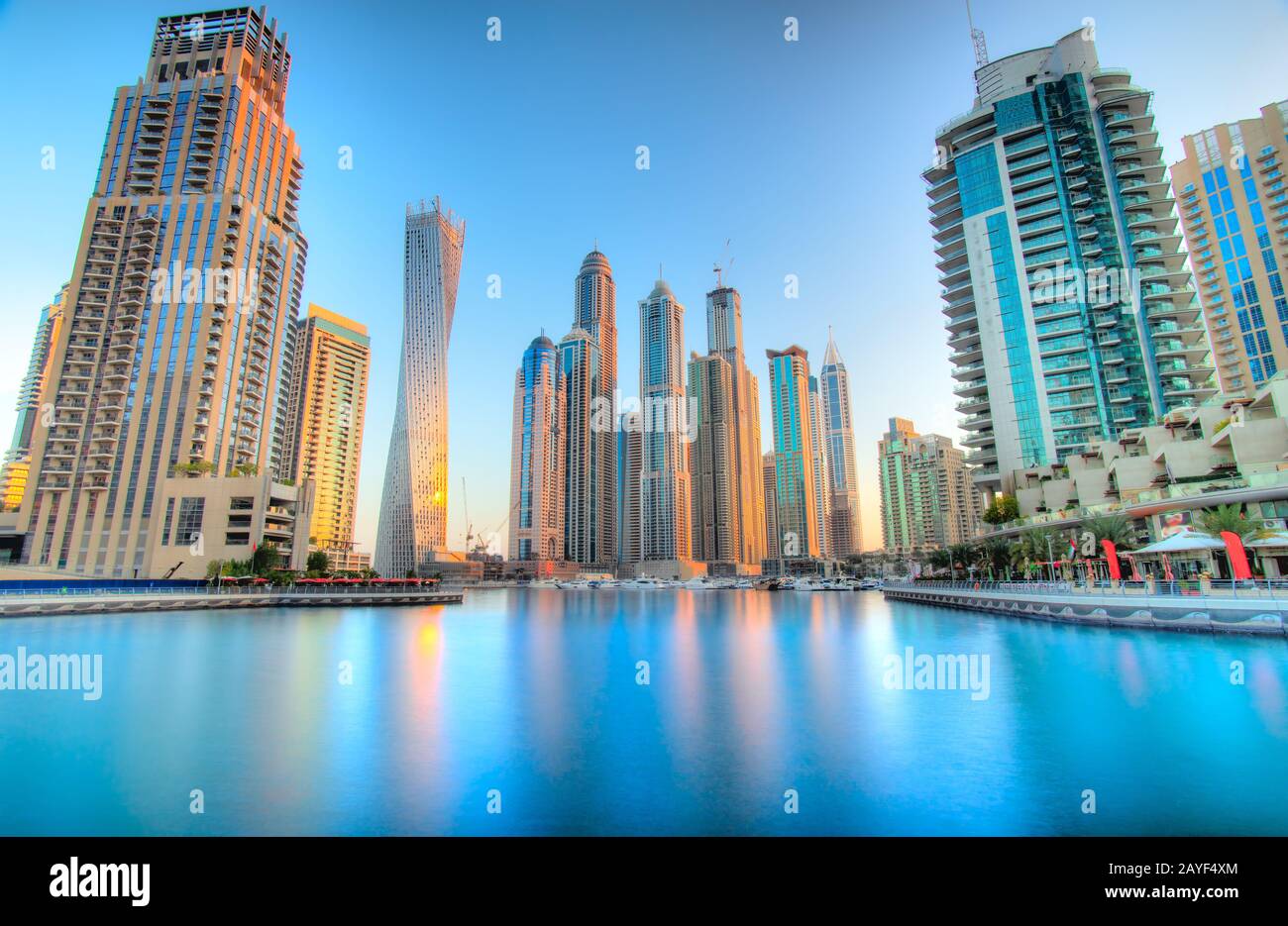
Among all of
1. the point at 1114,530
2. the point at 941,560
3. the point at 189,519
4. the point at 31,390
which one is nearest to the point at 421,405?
the point at 189,519

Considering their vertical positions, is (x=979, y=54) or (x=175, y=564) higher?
(x=979, y=54)

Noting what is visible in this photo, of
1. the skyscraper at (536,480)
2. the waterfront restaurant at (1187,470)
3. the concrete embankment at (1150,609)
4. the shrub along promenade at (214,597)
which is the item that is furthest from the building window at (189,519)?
the skyscraper at (536,480)

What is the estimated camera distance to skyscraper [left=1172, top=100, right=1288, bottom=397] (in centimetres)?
9038

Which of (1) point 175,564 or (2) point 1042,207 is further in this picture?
(2) point 1042,207

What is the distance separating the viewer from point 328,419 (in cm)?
14612

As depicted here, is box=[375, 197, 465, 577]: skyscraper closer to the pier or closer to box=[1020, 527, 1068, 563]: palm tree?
the pier

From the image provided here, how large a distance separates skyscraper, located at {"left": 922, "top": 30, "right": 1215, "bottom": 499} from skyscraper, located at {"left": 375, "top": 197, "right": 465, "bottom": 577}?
3725 inches

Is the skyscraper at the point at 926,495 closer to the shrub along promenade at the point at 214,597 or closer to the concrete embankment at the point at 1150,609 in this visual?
the concrete embankment at the point at 1150,609

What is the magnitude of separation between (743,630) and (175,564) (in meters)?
63.9

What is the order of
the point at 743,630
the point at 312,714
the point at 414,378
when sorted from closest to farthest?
the point at 312,714 < the point at 743,630 < the point at 414,378

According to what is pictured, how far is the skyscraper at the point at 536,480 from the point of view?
190m

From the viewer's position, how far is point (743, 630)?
4519cm
